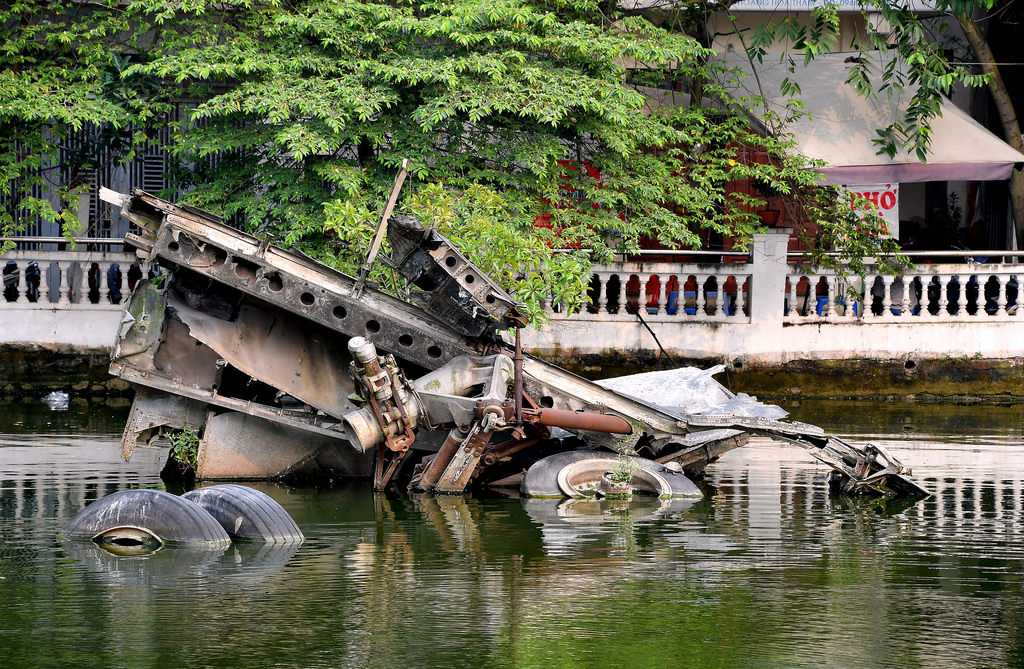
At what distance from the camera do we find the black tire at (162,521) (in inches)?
515

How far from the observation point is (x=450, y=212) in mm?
18906

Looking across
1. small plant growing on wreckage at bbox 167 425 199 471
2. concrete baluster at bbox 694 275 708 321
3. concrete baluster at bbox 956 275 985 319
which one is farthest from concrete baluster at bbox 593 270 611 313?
small plant growing on wreckage at bbox 167 425 199 471

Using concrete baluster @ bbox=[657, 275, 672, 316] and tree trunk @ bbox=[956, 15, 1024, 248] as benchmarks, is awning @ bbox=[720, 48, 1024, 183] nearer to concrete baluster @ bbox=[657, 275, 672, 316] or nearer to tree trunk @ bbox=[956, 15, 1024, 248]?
tree trunk @ bbox=[956, 15, 1024, 248]

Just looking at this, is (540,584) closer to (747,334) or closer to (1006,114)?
(747,334)

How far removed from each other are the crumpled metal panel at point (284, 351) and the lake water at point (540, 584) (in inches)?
37.8

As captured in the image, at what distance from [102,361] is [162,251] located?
952cm

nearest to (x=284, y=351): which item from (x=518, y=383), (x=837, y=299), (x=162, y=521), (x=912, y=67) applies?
(x=518, y=383)

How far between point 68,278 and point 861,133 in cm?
1240

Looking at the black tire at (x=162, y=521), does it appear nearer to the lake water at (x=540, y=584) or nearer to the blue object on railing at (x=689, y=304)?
the lake water at (x=540, y=584)

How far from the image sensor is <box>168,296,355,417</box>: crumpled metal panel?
1648cm

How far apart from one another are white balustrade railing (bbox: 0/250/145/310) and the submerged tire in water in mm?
10297

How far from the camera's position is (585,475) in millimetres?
16047

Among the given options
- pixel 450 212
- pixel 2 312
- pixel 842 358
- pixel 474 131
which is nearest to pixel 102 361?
pixel 2 312

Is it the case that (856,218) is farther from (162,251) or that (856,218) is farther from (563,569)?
(563,569)
